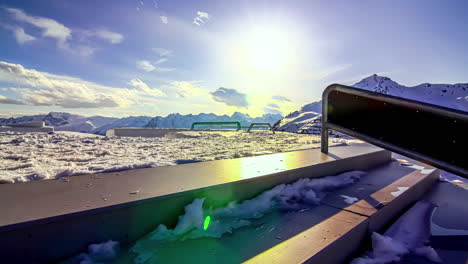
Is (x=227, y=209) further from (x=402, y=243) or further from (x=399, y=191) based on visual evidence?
(x=399, y=191)

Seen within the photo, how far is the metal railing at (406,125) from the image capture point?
1.72 m

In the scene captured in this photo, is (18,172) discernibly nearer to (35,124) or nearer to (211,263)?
(211,263)

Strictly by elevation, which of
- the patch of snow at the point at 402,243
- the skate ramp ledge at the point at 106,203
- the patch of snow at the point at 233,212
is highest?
the skate ramp ledge at the point at 106,203

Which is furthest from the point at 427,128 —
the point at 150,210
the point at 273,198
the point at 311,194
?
the point at 150,210

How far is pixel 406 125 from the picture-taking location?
207 centimetres

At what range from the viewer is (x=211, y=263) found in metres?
1.03

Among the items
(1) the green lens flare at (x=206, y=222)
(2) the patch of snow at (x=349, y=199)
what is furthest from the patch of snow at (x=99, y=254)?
(2) the patch of snow at (x=349, y=199)

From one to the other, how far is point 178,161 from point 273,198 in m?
1.15

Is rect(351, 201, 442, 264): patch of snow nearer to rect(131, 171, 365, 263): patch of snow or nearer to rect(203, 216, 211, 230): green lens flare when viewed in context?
rect(131, 171, 365, 263): patch of snow

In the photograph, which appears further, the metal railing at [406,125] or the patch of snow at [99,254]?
the metal railing at [406,125]

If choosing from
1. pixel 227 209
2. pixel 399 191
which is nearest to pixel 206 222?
pixel 227 209

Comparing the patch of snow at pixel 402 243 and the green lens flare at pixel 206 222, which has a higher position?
the green lens flare at pixel 206 222

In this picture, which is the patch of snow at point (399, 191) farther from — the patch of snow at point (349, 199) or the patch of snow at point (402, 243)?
the patch of snow at point (349, 199)

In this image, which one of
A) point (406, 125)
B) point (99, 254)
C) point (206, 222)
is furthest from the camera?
point (406, 125)
